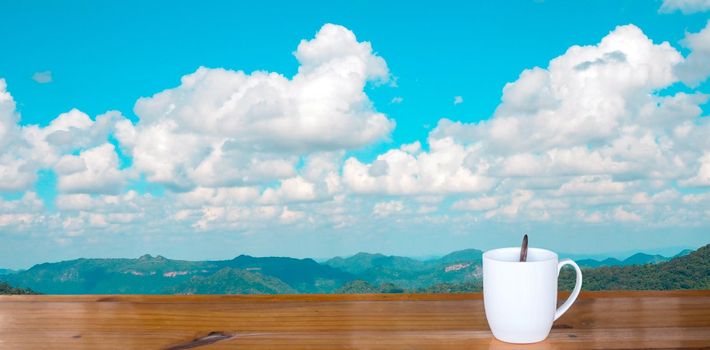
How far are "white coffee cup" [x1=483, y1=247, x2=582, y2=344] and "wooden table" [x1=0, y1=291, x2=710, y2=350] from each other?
3 cm

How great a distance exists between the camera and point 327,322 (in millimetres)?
1368

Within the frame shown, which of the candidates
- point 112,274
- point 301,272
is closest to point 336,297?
point 301,272

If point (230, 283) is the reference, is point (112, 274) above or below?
above

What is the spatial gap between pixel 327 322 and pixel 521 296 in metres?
0.46

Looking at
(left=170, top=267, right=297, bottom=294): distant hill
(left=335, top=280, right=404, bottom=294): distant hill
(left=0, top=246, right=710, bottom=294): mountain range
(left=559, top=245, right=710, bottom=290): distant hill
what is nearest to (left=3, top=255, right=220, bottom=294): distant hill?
(left=0, top=246, right=710, bottom=294): mountain range

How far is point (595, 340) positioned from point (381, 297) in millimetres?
589

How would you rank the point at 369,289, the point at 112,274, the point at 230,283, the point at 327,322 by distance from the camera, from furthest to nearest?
the point at 112,274 < the point at 230,283 < the point at 369,289 < the point at 327,322

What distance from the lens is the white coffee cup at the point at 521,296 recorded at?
3.59 ft

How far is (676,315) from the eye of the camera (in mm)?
1395

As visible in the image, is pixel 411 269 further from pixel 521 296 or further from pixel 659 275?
pixel 521 296

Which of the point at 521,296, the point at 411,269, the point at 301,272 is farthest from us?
the point at 301,272

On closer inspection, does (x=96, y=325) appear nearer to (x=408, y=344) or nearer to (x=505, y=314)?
(x=408, y=344)

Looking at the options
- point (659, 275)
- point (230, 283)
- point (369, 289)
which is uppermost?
point (659, 275)

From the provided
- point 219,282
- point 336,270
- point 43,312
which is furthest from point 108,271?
point 43,312
